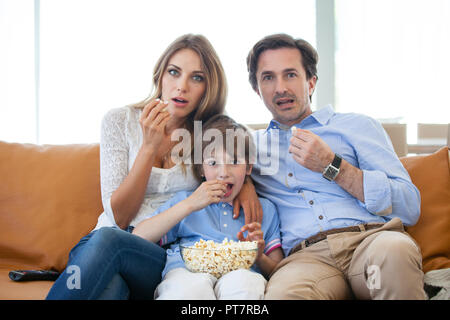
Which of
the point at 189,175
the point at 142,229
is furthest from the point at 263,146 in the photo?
the point at 142,229

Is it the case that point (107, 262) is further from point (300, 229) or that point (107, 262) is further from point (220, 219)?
point (300, 229)

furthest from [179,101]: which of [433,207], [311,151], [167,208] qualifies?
[433,207]

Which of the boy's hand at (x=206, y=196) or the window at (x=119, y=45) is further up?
the window at (x=119, y=45)

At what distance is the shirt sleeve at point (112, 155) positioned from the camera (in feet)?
5.16

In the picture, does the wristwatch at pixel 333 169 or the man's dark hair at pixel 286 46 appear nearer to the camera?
the wristwatch at pixel 333 169

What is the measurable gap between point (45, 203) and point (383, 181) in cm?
127

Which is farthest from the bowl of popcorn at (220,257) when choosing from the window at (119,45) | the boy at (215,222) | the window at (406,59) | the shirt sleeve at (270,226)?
the window at (406,59)

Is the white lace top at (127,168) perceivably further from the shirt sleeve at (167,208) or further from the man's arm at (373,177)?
the man's arm at (373,177)

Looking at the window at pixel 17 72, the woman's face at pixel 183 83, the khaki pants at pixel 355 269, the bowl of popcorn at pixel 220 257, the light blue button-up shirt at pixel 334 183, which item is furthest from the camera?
the window at pixel 17 72

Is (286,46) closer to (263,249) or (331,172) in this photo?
(331,172)

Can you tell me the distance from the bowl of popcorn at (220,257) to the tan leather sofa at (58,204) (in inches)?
25.2
